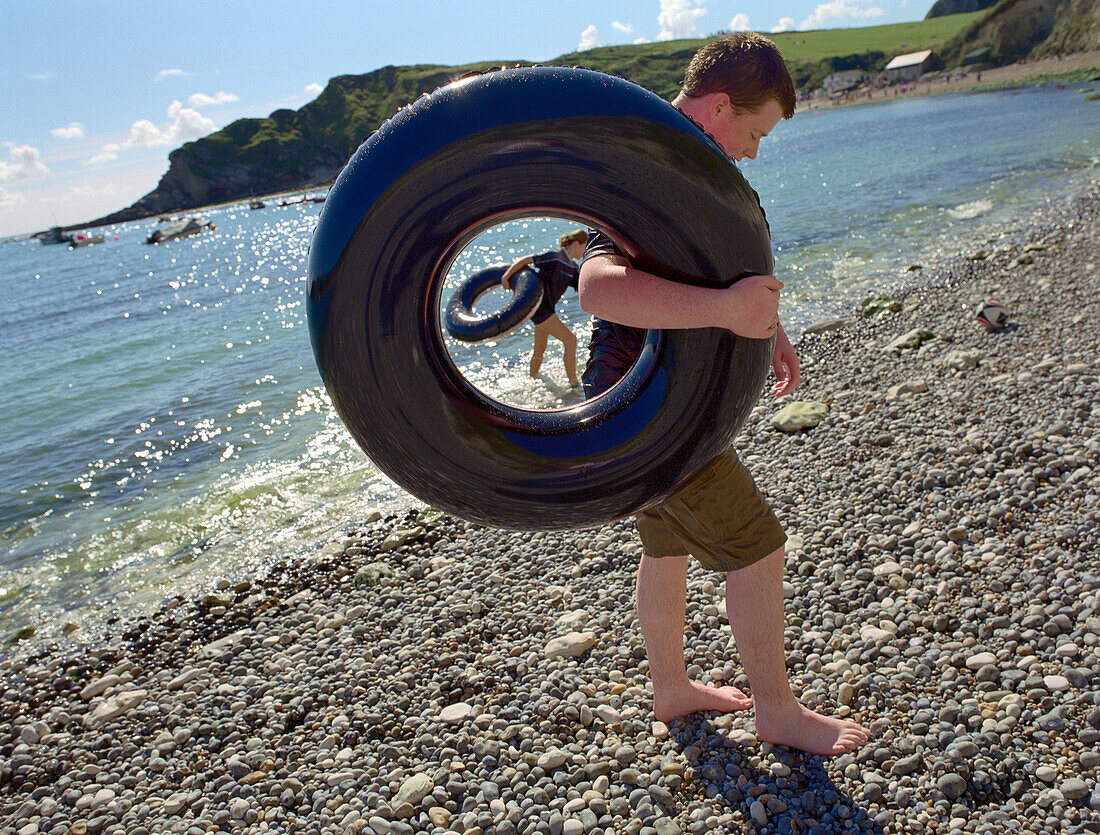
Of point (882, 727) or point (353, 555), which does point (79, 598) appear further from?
point (882, 727)

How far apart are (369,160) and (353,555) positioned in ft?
14.8

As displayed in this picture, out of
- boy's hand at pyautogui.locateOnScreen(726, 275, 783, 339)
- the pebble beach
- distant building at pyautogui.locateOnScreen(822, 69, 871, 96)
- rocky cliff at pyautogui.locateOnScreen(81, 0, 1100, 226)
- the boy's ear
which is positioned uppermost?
rocky cliff at pyautogui.locateOnScreen(81, 0, 1100, 226)

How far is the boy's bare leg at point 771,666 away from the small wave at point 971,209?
686 inches

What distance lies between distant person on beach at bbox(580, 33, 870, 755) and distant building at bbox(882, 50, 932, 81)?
376 ft

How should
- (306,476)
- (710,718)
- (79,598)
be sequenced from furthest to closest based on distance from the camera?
(306,476)
(79,598)
(710,718)

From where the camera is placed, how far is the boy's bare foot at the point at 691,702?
2.84m

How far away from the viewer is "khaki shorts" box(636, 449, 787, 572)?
7.52 ft

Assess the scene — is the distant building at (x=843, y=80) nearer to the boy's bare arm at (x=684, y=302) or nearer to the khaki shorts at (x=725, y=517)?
the khaki shorts at (x=725, y=517)

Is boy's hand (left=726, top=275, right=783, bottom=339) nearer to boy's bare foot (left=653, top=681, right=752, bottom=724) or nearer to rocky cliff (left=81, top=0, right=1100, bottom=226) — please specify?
boy's bare foot (left=653, top=681, right=752, bottom=724)

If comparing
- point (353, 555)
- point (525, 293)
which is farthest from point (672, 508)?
point (525, 293)

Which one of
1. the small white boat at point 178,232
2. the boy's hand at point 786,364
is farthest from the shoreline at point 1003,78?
the boy's hand at point 786,364

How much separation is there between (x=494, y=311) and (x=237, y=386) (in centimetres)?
764

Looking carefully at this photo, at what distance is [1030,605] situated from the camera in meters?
3.11

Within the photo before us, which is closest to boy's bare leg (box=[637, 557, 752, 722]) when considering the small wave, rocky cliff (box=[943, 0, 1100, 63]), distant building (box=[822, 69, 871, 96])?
the small wave
